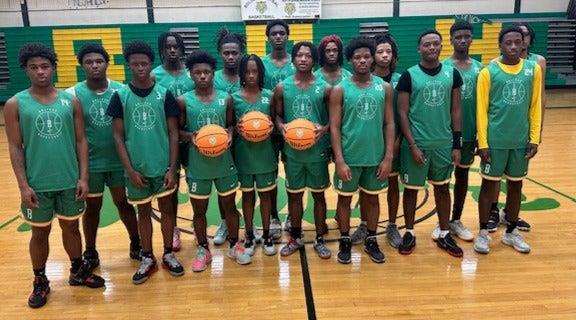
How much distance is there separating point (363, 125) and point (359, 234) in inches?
39.5

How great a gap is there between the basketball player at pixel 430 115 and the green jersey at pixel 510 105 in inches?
9.1

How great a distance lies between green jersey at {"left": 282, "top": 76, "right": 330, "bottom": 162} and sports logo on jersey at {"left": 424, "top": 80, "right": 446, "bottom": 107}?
67 cm

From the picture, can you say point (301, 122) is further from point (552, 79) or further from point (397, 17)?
point (552, 79)

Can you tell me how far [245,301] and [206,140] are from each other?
1.00 m

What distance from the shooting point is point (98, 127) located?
118 inches

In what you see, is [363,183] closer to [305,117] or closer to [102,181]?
[305,117]

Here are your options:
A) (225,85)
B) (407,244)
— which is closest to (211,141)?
(225,85)

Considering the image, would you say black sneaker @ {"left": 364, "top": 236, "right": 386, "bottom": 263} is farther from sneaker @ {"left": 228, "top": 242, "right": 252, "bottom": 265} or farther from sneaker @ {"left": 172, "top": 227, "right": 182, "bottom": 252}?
sneaker @ {"left": 172, "top": 227, "right": 182, "bottom": 252}

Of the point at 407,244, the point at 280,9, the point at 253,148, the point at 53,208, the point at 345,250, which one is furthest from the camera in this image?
the point at 280,9

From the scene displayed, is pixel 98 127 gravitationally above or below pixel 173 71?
below

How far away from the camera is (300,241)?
353 cm

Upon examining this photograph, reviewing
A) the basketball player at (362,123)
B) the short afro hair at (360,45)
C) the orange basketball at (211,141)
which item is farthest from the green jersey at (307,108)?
the orange basketball at (211,141)

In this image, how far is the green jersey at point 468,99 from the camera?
11.2ft

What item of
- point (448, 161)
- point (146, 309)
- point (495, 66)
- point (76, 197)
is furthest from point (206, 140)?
point (495, 66)
